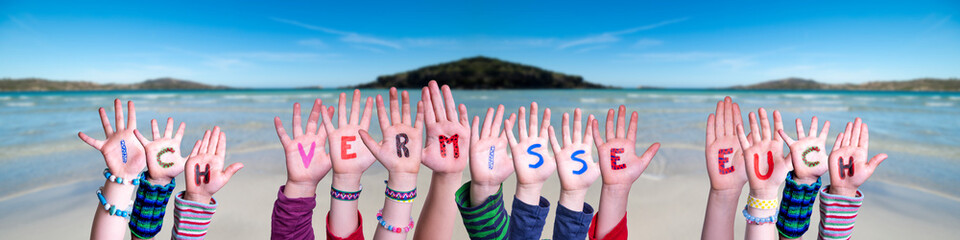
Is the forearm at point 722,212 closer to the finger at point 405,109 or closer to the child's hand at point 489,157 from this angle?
the child's hand at point 489,157

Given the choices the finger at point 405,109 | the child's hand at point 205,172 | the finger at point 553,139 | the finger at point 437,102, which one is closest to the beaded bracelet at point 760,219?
the finger at point 553,139

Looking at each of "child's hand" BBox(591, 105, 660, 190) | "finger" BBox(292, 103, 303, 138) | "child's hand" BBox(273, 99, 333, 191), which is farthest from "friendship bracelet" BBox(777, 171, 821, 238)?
"finger" BBox(292, 103, 303, 138)

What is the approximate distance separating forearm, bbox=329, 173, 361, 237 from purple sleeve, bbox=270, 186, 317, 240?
0.38 ft

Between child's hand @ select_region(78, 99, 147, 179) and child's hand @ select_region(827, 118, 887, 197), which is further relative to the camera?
child's hand @ select_region(78, 99, 147, 179)

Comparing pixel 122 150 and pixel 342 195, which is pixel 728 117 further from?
pixel 122 150

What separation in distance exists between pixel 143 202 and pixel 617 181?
6.51 feet

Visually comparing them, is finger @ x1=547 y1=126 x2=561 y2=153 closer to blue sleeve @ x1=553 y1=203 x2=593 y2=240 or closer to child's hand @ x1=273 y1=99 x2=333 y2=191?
blue sleeve @ x1=553 y1=203 x2=593 y2=240

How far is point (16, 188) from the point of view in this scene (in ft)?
12.5

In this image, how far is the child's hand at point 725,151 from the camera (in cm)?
177

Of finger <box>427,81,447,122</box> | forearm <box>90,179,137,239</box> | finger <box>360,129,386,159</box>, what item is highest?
finger <box>427,81,447,122</box>

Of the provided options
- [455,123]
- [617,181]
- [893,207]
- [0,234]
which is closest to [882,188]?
[893,207]

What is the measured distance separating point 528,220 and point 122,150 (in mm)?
1887

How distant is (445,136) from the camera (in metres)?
1.77

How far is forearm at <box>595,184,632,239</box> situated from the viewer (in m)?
1.71
